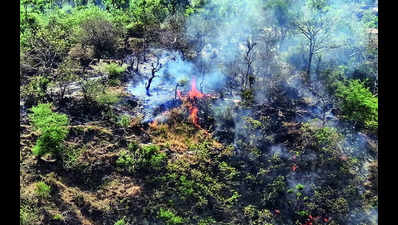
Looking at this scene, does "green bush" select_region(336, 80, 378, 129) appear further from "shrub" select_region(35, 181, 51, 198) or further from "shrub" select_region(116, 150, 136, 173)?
"shrub" select_region(35, 181, 51, 198)

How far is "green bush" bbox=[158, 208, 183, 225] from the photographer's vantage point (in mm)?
18938

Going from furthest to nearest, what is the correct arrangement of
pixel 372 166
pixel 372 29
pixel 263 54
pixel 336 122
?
1. pixel 372 29
2. pixel 263 54
3. pixel 336 122
4. pixel 372 166

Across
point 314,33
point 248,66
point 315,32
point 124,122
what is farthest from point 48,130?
point 315,32

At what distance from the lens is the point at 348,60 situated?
90.7ft

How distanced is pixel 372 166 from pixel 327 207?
382cm

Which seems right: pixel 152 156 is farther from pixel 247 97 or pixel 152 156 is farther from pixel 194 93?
pixel 247 97

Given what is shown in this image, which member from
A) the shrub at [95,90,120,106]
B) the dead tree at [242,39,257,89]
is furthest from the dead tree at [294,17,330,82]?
the shrub at [95,90,120,106]

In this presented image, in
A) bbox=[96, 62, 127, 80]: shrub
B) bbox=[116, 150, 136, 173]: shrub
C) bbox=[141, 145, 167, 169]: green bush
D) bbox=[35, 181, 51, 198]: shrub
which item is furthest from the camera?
bbox=[96, 62, 127, 80]: shrub

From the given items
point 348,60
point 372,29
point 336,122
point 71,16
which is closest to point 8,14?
point 71,16

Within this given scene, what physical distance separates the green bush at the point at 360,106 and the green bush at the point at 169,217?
37.9ft

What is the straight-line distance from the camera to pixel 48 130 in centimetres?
2003

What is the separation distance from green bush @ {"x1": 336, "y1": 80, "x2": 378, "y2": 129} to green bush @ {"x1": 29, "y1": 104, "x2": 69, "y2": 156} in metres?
15.9

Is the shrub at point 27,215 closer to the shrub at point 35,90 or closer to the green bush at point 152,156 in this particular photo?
the green bush at point 152,156

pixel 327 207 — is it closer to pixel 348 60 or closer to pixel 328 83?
pixel 328 83
